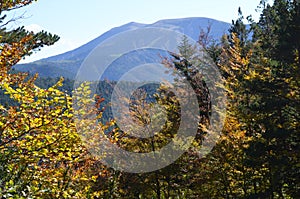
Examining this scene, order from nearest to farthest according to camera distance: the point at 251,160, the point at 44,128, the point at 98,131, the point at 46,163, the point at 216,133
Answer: the point at 44,128, the point at 46,163, the point at 98,131, the point at 251,160, the point at 216,133

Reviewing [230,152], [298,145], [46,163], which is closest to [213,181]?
[230,152]

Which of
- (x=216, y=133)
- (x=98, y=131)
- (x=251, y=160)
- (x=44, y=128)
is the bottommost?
(x=251, y=160)

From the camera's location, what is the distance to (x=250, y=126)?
1209 cm

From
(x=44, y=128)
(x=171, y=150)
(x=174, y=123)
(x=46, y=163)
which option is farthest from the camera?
(x=174, y=123)

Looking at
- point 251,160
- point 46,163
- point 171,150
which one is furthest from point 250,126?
point 46,163

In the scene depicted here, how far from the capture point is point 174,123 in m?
14.8

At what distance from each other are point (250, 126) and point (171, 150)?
302cm

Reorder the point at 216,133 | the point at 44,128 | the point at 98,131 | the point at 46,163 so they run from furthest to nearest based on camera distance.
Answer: the point at 216,133 < the point at 98,131 < the point at 46,163 < the point at 44,128

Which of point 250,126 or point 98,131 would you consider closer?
point 98,131

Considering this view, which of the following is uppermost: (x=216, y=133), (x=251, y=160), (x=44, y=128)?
(x=44, y=128)

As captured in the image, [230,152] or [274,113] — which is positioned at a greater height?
[274,113]

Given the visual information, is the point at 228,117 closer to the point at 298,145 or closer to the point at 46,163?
the point at 298,145

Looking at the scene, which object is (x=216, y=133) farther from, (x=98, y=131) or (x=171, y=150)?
(x=98, y=131)

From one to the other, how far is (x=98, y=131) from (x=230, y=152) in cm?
452
